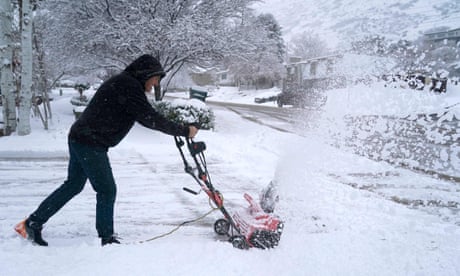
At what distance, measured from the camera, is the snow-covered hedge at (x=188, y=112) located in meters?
9.96

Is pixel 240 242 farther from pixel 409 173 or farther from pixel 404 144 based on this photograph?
pixel 404 144

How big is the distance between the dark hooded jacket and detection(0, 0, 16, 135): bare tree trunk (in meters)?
7.96

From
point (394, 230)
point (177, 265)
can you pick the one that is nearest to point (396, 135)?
point (394, 230)

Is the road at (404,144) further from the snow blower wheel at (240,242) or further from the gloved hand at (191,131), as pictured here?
the gloved hand at (191,131)

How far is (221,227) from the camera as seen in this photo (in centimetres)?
326

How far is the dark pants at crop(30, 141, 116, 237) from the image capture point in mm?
2637

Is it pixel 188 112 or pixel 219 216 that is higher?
pixel 188 112

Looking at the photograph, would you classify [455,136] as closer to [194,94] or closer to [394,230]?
[194,94]

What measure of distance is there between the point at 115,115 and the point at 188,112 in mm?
7529

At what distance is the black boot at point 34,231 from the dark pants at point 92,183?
0.13 feet

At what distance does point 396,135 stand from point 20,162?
11738 mm

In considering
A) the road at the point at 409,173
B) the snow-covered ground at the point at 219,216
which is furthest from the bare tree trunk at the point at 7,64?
the road at the point at 409,173

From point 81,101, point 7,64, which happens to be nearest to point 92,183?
point 7,64

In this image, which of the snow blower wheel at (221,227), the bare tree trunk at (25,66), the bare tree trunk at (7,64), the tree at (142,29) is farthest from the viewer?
the tree at (142,29)
